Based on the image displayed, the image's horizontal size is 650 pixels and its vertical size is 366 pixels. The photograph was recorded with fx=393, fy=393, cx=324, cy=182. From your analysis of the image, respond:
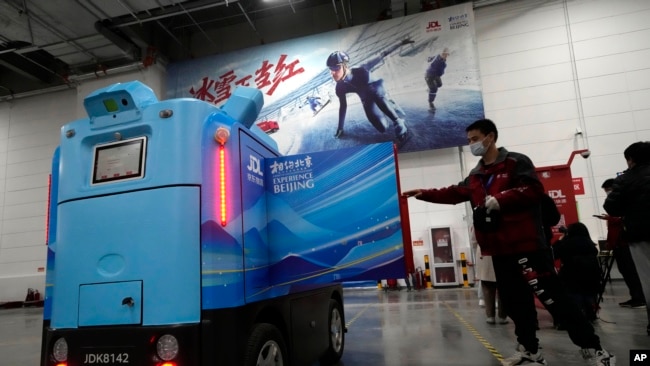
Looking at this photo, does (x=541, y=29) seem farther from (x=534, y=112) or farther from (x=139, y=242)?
(x=139, y=242)

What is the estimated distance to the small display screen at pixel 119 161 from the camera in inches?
85.9

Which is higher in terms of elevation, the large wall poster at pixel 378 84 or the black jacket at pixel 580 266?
the large wall poster at pixel 378 84

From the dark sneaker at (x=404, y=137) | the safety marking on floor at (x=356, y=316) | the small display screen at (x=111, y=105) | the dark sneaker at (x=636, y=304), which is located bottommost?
the safety marking on floor at (x=356, y=316)

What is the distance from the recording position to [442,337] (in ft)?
15.4

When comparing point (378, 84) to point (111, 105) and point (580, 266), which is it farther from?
point (111, 105)

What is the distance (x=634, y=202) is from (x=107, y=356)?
4497mm

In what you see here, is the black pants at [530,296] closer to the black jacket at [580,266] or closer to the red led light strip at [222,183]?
the black jacket at [580,266]

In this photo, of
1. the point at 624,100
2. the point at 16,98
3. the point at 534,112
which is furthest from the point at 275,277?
the point at 16,98

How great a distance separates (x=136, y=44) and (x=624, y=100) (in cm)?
1515

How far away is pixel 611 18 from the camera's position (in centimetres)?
1125

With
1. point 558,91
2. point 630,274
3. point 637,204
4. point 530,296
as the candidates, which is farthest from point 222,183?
point 558,91

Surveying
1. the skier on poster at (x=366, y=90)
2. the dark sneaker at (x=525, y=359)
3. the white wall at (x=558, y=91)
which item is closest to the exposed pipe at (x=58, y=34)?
the skier on poster at (x=366, y=90)

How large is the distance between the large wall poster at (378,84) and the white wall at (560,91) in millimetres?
1265

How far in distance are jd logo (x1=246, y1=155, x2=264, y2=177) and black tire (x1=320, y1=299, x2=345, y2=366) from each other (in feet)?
5.68
